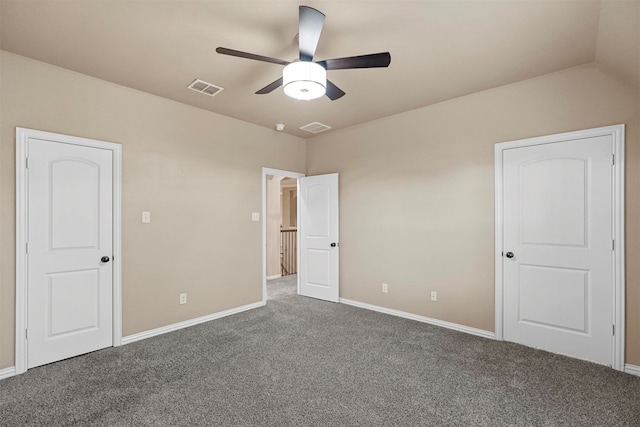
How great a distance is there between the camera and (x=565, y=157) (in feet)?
9.75

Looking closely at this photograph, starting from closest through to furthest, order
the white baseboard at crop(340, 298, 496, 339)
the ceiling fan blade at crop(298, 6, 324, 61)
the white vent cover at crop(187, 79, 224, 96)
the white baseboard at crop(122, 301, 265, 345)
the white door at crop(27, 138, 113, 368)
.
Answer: the ceiling fan blade at crop(298, 6, 324, 61), the white door at crop(27, 138, 113, 368), the white vent cover at crop(187, 79, 224, 96), the white baseboard at crop(122, 301, 265, 345), the white baseboard at crop(340, 298, 496, 339)

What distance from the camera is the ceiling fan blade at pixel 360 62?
2051 mm

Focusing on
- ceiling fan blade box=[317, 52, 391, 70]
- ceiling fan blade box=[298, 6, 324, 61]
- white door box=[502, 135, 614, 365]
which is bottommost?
white door box=[502, 135, 614, 365]

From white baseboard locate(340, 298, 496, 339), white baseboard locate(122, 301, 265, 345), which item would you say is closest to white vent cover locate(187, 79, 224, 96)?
white baseboard locate(122, 301, 265, 345)

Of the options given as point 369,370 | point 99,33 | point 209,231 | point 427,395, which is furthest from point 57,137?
point 427,395

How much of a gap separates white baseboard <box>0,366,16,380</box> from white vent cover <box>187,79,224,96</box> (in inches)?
119

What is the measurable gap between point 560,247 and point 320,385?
2.63 meters

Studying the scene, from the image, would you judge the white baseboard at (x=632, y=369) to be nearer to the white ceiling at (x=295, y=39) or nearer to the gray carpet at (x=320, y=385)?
the gray carpet at (x=320, y=385)

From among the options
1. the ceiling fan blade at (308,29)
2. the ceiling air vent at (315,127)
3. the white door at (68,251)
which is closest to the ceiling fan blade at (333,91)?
the ceiling fan blade at (308,29)

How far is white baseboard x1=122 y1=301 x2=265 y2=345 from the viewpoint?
334 cm

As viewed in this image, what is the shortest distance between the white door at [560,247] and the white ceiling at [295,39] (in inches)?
36.1

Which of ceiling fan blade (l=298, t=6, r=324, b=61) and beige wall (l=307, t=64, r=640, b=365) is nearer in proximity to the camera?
ceiling fan blade (l=298, t=6, r=324, b=61)

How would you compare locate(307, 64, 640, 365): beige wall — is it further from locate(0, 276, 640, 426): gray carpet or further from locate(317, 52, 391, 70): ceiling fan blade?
locate(317, 52, 391, 70): ceiling fan blade

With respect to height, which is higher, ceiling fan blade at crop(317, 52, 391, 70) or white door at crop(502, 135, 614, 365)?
ceiling fan blade at crop(317, 52, 391, 70)
